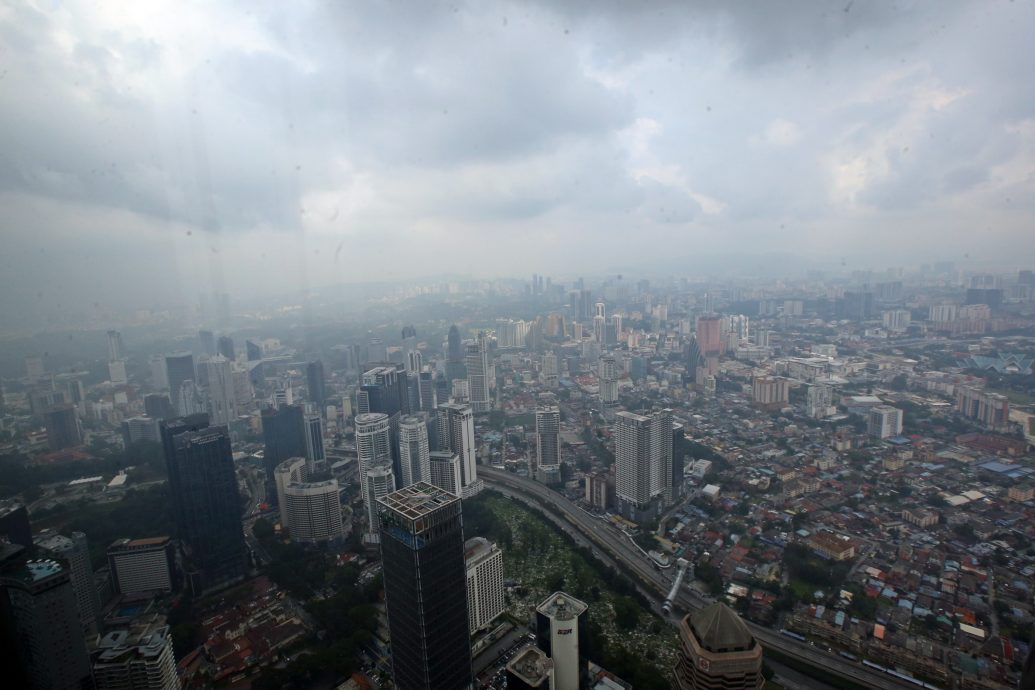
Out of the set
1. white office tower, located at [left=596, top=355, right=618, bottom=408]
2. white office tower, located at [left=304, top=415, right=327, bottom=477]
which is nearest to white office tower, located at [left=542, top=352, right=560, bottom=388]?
white office tower, located at [left=596, top=355, right=618, bottom=408]

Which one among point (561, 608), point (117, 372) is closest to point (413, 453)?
point (561, 608)

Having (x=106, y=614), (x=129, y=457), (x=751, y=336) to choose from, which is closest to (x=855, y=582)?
(x=106, y=614)

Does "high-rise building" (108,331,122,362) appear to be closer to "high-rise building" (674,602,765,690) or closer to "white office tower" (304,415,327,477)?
"white office tower" (304,415,327,477)

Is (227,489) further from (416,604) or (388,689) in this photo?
(416,604)

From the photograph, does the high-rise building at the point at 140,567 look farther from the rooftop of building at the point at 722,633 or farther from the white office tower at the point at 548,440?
the rooftop of building at the point at 722,633

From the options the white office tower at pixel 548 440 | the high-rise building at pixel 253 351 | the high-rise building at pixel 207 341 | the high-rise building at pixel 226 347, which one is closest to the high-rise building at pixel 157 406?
the high-rise building at pixel 207 341

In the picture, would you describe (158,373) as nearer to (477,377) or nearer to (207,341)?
(207,341)
